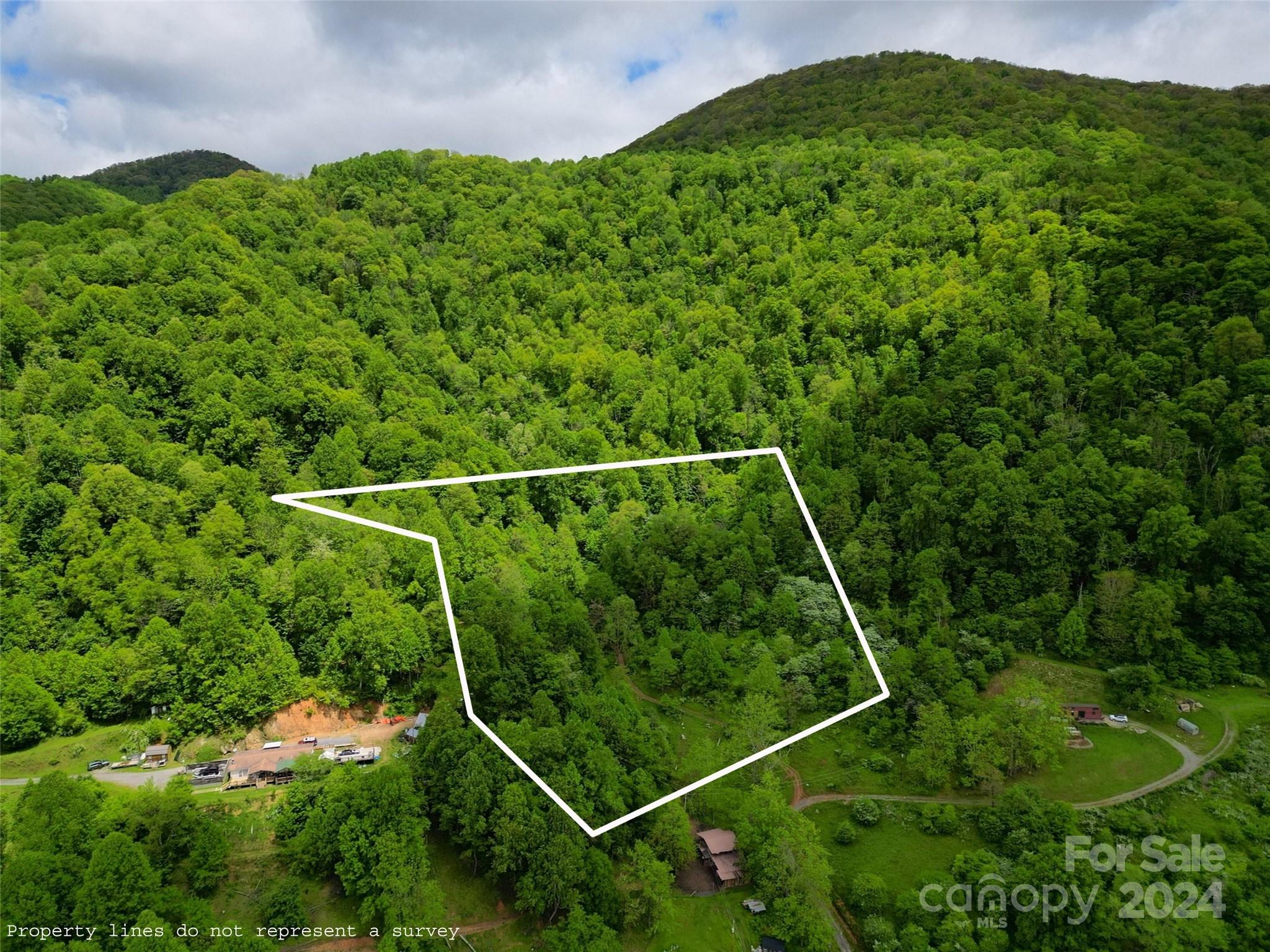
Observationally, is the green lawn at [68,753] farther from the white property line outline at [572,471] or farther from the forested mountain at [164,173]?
the forested mountain at [164,173]

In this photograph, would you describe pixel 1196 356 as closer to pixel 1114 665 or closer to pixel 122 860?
pixel 1114 665

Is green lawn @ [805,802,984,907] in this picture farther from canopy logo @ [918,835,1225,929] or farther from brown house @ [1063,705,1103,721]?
brown house @ [1063,705,1103,721]

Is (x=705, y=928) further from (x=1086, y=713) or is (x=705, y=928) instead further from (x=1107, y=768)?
(x=1086, y=713)

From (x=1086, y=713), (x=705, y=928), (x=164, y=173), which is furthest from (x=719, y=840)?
(x=164, y=173)

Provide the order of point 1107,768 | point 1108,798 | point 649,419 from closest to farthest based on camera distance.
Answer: point 1108,798 < point 1107,768 < point 649,419

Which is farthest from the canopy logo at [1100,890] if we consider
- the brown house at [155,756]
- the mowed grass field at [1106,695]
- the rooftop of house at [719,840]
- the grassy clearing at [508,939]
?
the brown house at [155,756]

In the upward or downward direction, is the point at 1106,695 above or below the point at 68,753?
below
